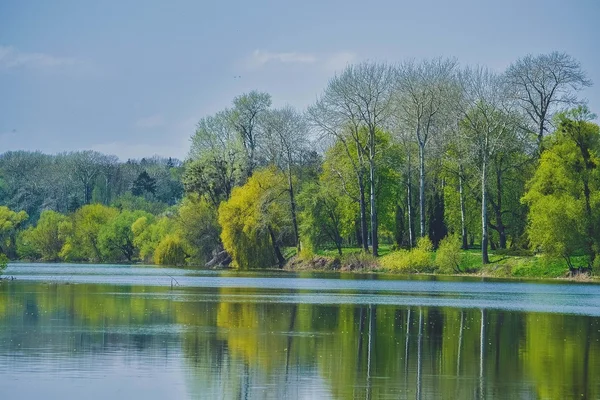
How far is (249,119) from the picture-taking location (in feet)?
297

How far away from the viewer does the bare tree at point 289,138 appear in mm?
84125

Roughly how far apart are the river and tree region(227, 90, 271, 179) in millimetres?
43322

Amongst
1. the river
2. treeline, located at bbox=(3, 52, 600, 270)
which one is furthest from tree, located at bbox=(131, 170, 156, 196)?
the river

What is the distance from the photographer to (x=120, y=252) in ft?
363

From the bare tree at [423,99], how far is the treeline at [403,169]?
10 centimetres

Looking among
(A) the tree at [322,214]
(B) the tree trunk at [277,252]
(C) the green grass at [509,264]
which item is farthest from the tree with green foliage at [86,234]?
(C) the green grass at [509,264]

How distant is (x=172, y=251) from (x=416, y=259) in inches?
1085

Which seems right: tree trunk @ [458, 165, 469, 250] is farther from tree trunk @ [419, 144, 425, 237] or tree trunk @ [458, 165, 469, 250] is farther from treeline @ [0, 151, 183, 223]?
treeline @ [0, 151, 183, 223]

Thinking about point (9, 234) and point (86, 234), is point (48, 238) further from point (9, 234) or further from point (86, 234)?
point (9, 234)

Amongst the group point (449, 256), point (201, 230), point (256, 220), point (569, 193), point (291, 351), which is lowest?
point (291, 351)

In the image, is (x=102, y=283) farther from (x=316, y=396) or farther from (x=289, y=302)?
(x=316, y=396)

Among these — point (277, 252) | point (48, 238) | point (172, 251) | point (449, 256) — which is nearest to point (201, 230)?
point (172, 251)

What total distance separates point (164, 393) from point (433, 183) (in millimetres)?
62311

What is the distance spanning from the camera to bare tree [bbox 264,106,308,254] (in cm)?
8412
